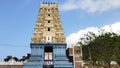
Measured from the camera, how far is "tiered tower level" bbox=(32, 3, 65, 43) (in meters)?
57.8

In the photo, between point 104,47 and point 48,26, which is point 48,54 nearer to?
point 48,26

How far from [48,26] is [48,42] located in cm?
366

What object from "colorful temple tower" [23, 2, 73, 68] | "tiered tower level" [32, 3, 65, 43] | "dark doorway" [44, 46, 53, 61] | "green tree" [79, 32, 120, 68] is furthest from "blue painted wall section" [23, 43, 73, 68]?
"green tree" [79, 32, 120, 68]

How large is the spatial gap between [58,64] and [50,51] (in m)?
7.29

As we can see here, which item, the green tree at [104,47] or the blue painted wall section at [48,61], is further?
the blue painted wall section at [48,61]

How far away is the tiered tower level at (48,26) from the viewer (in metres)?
57.8

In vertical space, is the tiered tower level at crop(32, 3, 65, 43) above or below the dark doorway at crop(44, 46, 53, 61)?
above

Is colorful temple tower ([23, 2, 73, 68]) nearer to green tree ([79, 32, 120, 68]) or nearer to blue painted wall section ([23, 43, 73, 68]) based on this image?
blue painted wall section ([23, 43, 73, 68])

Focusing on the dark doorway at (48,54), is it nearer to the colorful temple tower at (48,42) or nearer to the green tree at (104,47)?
the colorful temple tower at (48,42)

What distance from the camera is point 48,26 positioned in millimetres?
59031

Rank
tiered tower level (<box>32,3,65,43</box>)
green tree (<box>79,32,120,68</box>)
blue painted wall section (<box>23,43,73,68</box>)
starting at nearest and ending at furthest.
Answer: green tree (<box>79,32,120,68</box>)
blue painted wall section (<box>23,43,73,68</box>)
tiered tower level (<box>32,3,65,43</box>)

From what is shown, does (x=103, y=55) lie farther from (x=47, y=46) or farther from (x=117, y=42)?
(x=47, y=46)

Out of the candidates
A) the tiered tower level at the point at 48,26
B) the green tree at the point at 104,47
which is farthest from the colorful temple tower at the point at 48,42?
the green tree at the point at 104,47

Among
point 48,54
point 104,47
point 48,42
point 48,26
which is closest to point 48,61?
point 48,54
